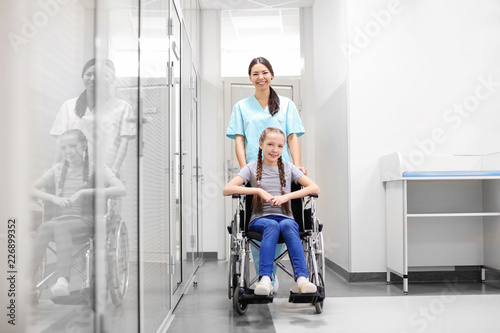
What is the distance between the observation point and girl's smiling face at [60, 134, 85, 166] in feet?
3.58

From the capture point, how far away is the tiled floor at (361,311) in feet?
7.22

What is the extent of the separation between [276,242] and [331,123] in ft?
6.04

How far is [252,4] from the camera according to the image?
4.75m

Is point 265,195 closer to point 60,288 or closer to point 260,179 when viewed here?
point 260,179

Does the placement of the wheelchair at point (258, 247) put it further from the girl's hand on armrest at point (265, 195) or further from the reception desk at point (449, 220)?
the reception desk at point (449, 220)

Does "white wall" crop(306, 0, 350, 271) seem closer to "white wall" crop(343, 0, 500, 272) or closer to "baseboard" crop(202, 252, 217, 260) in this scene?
"white wall" crop(343, 0, 500, 272)

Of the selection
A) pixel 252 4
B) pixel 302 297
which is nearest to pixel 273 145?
pixel 302 297

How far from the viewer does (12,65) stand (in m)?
0.97

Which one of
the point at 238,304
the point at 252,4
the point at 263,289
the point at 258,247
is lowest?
the point at 238,304

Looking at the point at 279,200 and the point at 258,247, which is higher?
the point at 279,200

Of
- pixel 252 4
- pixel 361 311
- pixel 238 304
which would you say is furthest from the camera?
pixel 252 4

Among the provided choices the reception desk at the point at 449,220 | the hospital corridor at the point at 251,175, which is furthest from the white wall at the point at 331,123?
the reception desk at the point at 449,220

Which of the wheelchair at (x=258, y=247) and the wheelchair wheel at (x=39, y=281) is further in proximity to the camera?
the wheelchair at (x=258, y=247)

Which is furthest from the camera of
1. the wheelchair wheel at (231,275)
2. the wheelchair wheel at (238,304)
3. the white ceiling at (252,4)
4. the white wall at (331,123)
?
the white ceiling at (252,4)
